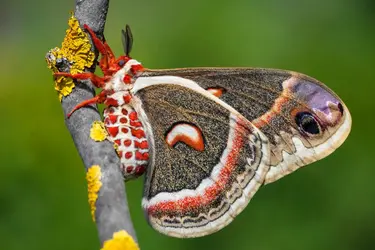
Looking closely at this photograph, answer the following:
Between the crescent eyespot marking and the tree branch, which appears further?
the crescent eyespot marking

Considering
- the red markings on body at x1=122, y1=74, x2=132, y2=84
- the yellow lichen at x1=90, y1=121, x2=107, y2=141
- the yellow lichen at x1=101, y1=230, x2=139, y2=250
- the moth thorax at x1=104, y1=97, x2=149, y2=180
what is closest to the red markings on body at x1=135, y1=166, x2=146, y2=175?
the moth thorax at x1=104, y1=97, x2=149, y2=180

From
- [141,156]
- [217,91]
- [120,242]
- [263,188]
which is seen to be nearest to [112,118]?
[141,156]

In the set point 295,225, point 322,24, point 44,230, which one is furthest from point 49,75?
point 322,24

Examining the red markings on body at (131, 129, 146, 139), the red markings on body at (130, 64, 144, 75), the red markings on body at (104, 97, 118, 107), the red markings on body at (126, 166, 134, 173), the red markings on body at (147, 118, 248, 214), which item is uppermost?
the red markings on body at (130, 64, 144, 75)

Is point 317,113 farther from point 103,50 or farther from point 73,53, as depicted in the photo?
point 73,53

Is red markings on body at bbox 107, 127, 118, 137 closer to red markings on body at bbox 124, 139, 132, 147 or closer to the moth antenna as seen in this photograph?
red markings on body at bbox 124, 139, 132, 147

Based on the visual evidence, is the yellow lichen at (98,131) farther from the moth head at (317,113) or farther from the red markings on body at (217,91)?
the moth head at (317,113)

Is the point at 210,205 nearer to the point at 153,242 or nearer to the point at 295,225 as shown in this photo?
the point at 153,242
